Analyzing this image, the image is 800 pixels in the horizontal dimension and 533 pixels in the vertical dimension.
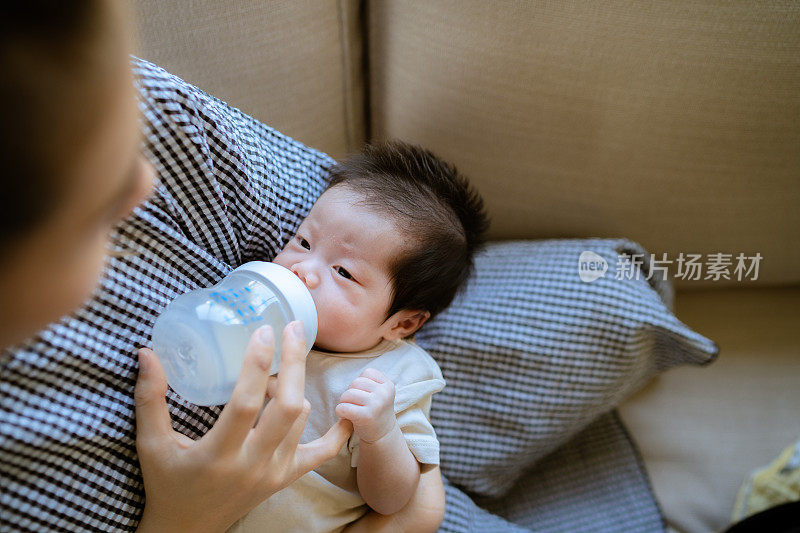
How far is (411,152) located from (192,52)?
414 millimetres

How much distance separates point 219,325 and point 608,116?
33.1 inches

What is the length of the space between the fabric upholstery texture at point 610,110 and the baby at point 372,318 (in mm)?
244

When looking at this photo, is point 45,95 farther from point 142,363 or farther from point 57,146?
point 142,363

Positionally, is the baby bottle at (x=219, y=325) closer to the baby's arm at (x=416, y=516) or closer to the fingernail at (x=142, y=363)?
Answer: the fingernail at (x=142, y=363)

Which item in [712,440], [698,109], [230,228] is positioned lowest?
[712,440]

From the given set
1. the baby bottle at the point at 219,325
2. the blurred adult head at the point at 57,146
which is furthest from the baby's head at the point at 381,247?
the blurred adult head at the point at 57,146

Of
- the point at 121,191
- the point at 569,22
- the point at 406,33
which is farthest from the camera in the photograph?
the point at 406,33

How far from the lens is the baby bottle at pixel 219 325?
0.71 metres

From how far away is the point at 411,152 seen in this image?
1074 mm

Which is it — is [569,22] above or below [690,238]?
above

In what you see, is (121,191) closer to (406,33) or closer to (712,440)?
(406,33)

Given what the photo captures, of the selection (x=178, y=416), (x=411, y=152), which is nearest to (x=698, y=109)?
(x=411, y=152)
